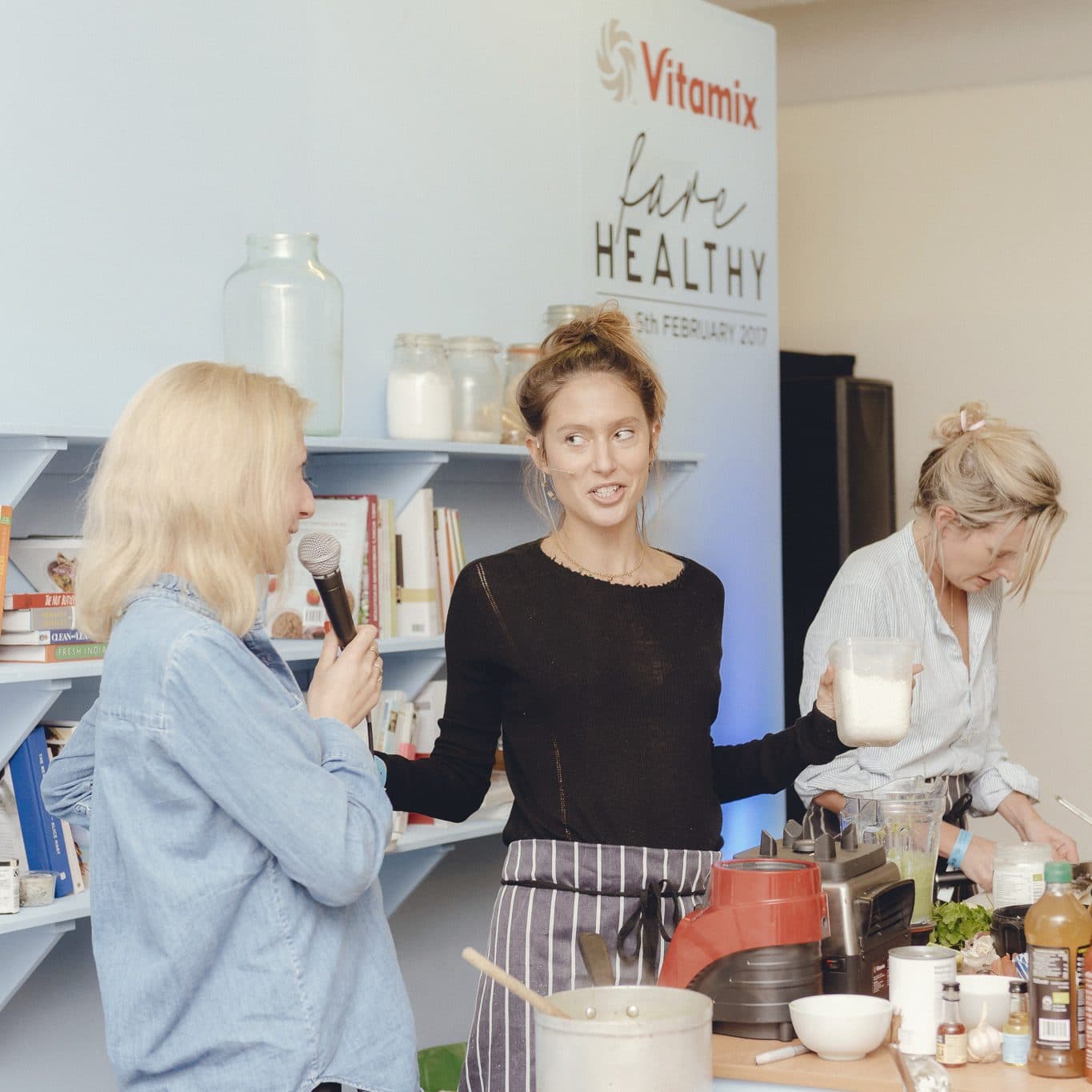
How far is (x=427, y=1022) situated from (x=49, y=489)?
1712mm

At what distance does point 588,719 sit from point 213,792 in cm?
79

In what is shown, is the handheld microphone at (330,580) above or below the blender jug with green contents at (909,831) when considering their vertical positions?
above

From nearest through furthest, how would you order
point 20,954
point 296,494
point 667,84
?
1. point 296,494
2. point 20,954
3. point 667,84

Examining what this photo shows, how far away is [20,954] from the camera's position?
2781 mm

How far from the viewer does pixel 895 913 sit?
79.3 inches

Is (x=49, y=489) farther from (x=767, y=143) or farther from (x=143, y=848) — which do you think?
(x=767, y=143)

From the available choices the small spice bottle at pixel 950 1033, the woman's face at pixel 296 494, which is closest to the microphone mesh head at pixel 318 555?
the woman's face at pixel 296 494

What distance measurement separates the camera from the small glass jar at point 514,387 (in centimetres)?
358

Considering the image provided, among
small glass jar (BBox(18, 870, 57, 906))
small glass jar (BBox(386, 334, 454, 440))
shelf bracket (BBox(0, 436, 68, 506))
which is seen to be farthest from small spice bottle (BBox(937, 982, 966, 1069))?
small glass jar (BBox(386, 334, 454, 440))

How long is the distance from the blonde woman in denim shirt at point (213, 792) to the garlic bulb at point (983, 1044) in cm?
71

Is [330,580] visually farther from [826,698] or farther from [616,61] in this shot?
[616,61]

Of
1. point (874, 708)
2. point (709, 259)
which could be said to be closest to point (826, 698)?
point (874, 708)

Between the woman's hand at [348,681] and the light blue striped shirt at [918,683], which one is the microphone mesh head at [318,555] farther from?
the light blue striped shirt at [918,683]

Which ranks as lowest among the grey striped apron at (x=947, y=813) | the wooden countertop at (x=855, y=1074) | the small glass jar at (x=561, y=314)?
the wooden countertop at (x=855, y=1074)
